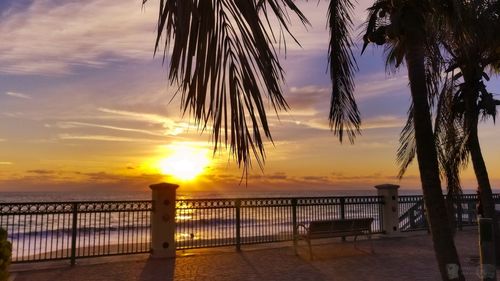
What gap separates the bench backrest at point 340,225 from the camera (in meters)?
12.5

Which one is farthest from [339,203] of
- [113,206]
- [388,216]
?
[113,206]

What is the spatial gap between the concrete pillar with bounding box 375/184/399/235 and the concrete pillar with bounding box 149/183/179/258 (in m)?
7.73

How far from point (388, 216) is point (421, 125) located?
34.5ft

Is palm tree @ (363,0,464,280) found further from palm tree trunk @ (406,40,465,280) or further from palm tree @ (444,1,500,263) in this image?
palm tree @ (444,1,500,263)

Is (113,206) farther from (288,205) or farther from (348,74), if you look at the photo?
(348,74)

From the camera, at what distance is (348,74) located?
317 inches

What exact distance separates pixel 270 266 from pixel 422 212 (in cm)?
1269

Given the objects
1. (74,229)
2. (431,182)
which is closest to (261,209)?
(74,229)

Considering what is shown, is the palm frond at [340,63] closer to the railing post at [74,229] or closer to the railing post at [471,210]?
the railing post at [74,229]

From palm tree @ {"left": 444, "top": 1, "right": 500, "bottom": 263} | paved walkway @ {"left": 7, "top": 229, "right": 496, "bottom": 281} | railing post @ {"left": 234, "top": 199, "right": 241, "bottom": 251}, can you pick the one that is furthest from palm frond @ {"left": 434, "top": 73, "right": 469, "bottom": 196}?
railing post @ {"left": 234, "top": 199, "right": 241, "bottom": 251}

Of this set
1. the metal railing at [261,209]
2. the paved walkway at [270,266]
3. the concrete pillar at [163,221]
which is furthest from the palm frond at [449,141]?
the concrete pillar at [163,221]

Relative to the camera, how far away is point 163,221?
1279 centimetres

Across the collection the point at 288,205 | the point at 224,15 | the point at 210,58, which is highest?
the point at 224,15

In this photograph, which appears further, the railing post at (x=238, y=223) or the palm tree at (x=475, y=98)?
the railing post at (x=238, y=223)
